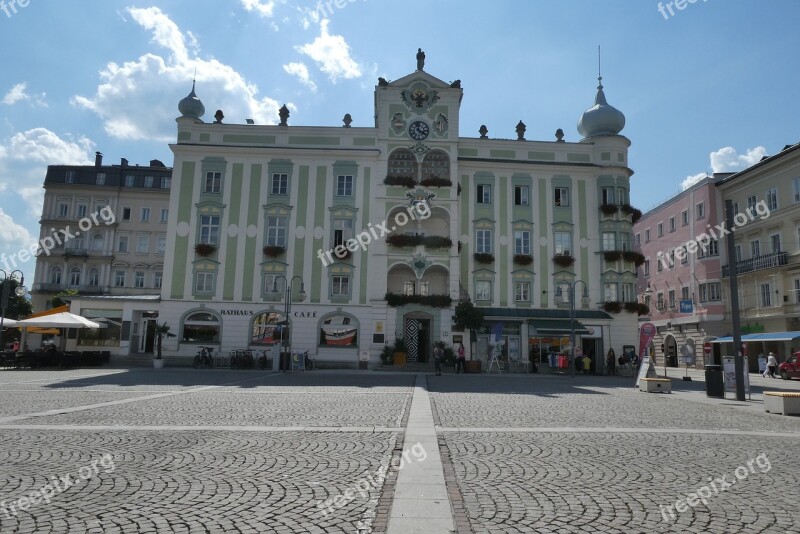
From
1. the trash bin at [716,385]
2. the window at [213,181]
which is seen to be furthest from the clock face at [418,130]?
the trash bin at [716,385]

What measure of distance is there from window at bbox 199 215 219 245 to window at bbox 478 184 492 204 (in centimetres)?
1793

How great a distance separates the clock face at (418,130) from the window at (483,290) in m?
10.6

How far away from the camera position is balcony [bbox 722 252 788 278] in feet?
130

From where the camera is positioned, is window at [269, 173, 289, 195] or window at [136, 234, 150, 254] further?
window at [136, 234, 150, 254]

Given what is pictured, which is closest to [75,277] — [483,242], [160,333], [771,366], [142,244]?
[142,244]

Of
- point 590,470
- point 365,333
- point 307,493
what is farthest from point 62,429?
point 365,333

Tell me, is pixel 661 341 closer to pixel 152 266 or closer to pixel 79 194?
pixel 152 266

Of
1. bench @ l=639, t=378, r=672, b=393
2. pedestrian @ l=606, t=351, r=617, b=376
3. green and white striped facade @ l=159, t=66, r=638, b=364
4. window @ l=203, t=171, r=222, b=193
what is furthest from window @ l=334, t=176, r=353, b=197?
bench @ l=639, t=378, r=672, b=393

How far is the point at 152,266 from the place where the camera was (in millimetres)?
59969

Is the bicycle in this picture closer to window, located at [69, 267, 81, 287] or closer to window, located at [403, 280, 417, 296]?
window, located at [403, 280, 417, 296]

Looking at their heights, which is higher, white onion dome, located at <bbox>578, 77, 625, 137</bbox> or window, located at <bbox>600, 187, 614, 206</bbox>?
white onion dome, located at <bbox>578, 77, 625, 137</bbox>

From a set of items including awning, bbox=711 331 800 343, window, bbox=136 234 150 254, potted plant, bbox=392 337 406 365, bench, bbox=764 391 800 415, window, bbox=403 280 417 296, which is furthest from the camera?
window, bbox=136 234 150 254

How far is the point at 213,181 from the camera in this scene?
38.4 metres

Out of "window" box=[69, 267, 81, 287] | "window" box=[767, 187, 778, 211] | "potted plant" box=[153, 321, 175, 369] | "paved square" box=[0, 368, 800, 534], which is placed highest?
"window" box=[767, 187, 778, 211]
